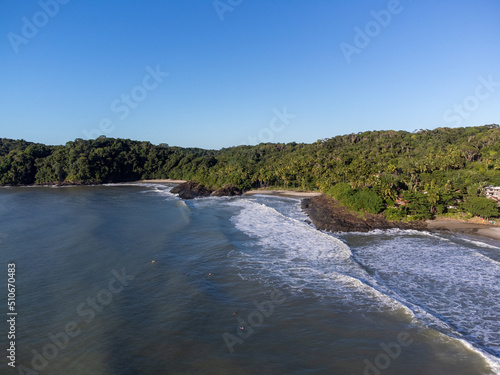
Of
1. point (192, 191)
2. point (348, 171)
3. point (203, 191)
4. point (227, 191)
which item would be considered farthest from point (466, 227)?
point (192, 191)

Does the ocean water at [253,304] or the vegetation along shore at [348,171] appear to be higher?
the vegetation along shore at [348,171]

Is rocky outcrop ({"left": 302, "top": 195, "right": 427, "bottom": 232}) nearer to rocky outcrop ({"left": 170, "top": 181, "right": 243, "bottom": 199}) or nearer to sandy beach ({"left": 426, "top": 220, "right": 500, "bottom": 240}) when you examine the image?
sandy beach ({"left": 426, "top": 220, "right": 500, "bottom": 240})

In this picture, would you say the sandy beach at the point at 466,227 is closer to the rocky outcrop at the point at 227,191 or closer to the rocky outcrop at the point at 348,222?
the rocky outcrop at the point at 348,222

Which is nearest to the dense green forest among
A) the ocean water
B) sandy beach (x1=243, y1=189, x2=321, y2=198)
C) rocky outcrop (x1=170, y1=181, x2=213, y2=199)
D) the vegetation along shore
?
the vegetation along shore

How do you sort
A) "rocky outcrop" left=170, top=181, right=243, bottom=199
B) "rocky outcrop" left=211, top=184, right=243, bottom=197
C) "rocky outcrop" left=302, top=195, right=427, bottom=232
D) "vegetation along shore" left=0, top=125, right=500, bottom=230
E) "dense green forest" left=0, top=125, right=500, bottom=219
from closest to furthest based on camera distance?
"rocky outcrop" left=302, top=195, right=427, bottom=232 < "vegetation along shore" left=0, top=125, right=500, bottom=230 < "dense green forest" left=0, top=125, right=500, bottom=219 < "rocky outcrop" left=170, top=181, right=243, bottom=199 < "rocky outcrop" left=211, top=184, right=243, bottom=197

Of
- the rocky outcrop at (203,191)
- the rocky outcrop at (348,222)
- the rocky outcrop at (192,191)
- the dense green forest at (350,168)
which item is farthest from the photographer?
the rocky outcrop at (203,191)

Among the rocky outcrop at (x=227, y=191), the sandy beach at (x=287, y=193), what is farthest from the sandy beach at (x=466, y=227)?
the rocky outcrop at (x=227, y=191)

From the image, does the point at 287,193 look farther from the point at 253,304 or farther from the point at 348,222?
the point at 253,304
